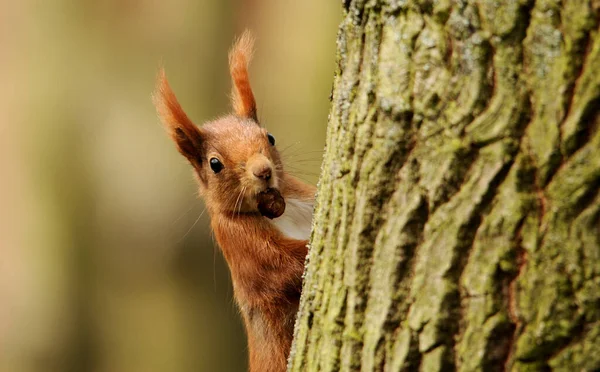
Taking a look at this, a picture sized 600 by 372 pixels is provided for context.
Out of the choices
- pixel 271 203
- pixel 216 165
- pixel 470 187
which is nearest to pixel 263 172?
pixel 271 203

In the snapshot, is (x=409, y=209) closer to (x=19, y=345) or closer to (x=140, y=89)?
(x=140, y=89)

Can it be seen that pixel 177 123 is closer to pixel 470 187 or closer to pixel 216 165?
pixel 216 165

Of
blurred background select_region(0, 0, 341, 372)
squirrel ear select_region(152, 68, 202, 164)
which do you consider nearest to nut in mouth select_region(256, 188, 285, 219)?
squirrel ear select_region(152, 68, 202, 164)

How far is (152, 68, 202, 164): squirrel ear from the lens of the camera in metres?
2.93

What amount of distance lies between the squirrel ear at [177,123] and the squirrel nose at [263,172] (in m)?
0.40

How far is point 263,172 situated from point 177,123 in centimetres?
48

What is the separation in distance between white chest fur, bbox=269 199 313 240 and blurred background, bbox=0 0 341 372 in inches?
92.8

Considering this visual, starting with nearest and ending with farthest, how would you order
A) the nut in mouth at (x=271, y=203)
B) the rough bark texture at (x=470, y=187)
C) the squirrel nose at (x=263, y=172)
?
the rough bark texture at (x=470, y=187), the squirrel nose at (x=263, y=172), the nut in mouth at (x=271, y=203)

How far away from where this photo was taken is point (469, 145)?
1288 mm

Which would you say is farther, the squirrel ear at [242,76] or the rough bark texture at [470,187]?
the squirrel ear at [242,76]

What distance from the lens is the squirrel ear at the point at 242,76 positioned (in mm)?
3049

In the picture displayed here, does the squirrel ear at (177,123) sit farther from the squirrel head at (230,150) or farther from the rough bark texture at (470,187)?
the rough bark texture at (470,187)

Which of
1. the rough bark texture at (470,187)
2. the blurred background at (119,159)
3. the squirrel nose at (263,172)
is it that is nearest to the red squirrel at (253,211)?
the squirrel nose at (263,172)

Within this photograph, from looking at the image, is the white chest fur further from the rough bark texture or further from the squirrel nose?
the rough bark texture
